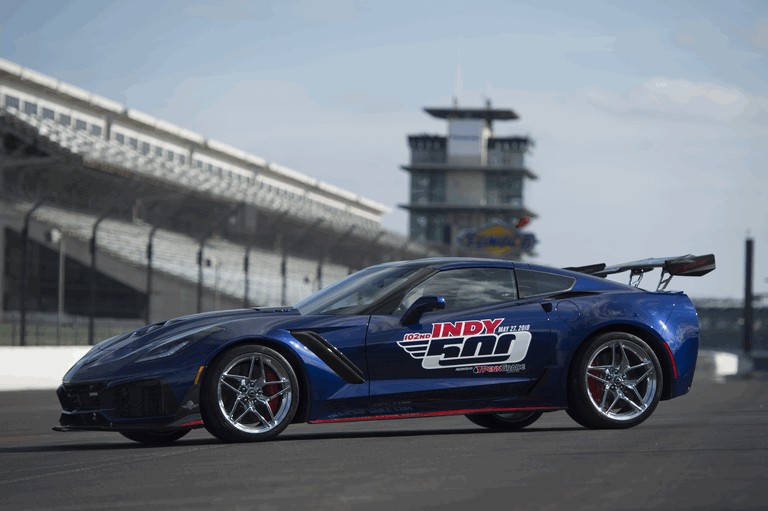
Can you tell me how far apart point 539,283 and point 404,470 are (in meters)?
3.08

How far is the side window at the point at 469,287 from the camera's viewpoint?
30.3 feet

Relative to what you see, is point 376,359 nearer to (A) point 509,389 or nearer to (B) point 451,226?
(A) point 509,389

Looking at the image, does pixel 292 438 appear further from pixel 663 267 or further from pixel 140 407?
pixel 663 267

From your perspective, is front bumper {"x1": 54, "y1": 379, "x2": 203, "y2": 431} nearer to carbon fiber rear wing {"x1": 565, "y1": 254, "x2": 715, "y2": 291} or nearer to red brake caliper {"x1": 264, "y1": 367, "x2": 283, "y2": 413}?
red brake caliper {"x1": 264, "y1": 367, "x2": 283, "y2": 413}

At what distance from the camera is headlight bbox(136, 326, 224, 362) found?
834 centimetres

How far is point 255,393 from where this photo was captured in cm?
840

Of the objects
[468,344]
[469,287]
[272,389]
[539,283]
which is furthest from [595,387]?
[272,389]

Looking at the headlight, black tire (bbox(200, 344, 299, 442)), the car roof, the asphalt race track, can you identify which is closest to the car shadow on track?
the asphalt race track

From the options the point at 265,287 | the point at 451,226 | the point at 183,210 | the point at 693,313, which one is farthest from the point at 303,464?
the point at 451,226

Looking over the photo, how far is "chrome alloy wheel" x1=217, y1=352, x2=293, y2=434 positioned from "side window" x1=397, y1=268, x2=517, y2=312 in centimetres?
113

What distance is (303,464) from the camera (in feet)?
23.5

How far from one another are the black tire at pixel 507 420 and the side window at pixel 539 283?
1009mm

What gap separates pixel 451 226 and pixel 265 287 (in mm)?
62959

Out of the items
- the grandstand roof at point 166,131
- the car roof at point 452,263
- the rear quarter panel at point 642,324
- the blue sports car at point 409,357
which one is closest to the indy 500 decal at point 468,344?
the blue sports car at point 409,357
